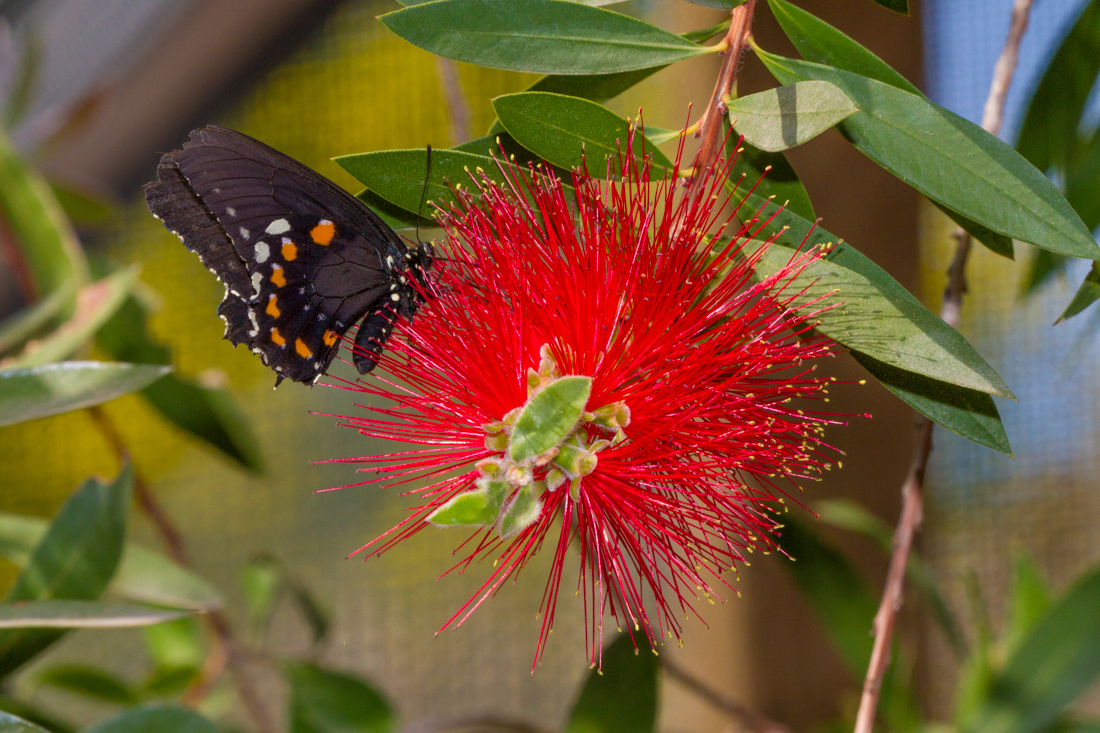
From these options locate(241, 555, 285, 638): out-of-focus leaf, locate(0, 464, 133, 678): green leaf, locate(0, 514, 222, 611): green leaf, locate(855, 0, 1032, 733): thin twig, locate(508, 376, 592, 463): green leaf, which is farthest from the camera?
locate(241, 555, 285, 638): out-of-focus leaf

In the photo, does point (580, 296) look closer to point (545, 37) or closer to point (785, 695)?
point (545, 37)

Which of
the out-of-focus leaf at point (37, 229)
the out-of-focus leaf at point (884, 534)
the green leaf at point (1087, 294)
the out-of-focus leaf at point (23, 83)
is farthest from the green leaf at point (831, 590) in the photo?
the out-of-focus leaf at point (23, 83)

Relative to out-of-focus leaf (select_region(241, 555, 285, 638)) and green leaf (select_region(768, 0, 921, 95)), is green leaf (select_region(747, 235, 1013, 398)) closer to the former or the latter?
green leaf (select_region(768, 0, 921, 95))

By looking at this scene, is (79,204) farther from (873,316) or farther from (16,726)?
(873,316)

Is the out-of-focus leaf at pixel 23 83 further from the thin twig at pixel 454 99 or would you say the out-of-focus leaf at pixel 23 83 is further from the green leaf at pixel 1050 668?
the green leaf at pixel 1050 668

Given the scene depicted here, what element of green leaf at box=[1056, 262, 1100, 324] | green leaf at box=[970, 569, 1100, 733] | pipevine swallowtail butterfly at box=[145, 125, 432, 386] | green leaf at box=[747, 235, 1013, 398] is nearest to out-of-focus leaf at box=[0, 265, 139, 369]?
pipevine swallowtail butterfly at box=[145, 125, 432, 386]

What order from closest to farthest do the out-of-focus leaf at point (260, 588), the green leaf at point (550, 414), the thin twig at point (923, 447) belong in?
1. the green leaf at point (550, 414)
2. the thin twig at point (923, 447)
3. the out-of-focus leaf at point (260, 588)

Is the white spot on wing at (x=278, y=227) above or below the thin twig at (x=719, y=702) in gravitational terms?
above

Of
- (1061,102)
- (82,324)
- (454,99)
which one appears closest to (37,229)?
(82,324)
